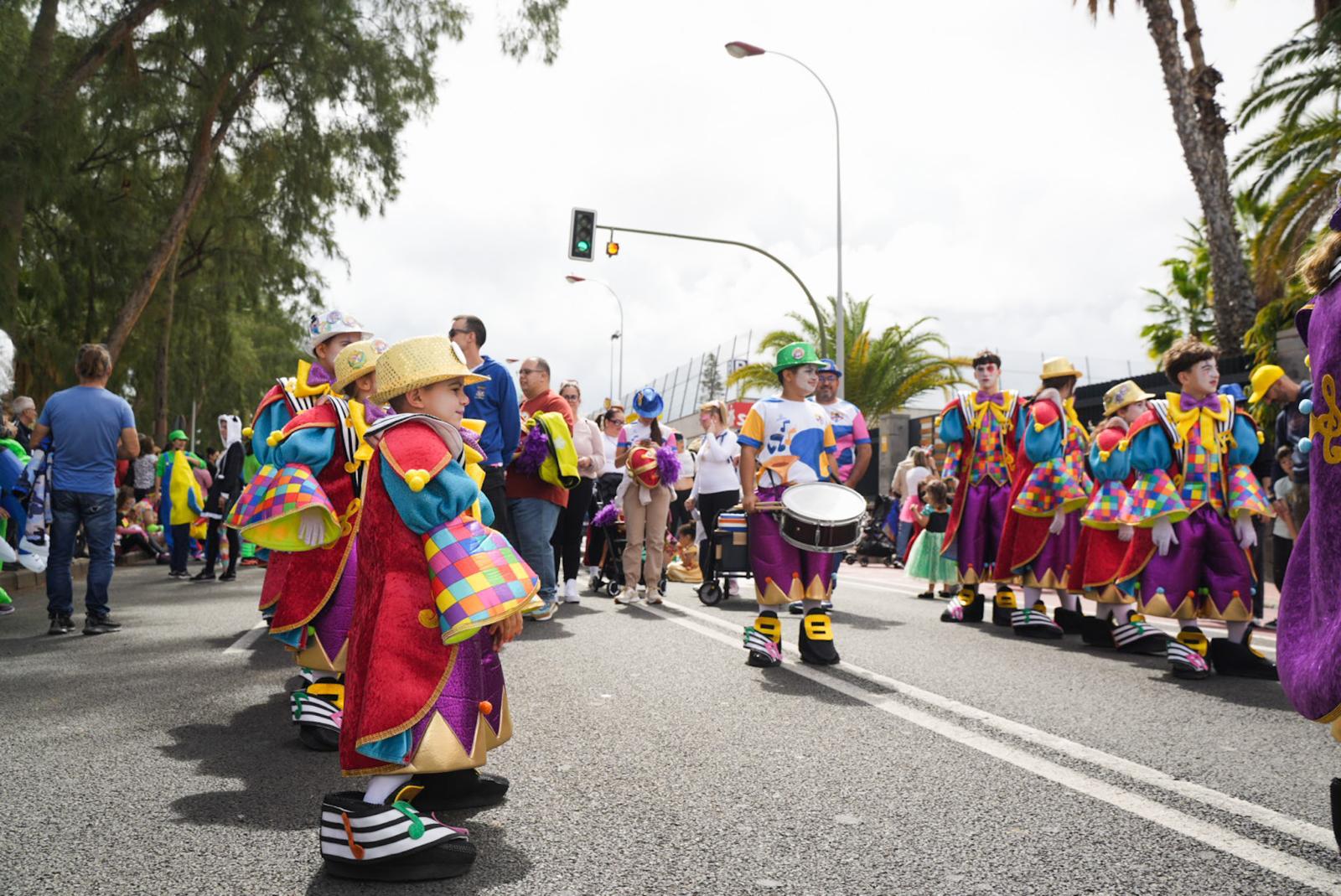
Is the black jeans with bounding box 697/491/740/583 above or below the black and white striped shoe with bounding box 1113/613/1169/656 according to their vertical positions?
above

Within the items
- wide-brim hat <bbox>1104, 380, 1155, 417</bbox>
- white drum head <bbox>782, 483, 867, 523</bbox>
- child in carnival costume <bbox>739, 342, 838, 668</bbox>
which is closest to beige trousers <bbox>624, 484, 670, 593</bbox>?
child in carnival costume <bbox>739, 342, 838, 668</bbox>

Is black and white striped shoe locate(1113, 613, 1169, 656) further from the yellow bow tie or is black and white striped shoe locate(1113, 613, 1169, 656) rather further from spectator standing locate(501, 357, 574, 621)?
spectator standing locate(501, 357, 574, 621)

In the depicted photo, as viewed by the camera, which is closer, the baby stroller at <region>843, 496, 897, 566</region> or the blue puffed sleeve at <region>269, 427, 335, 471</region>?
the blue puffed sleeve at <region>269, 427, 335, 471</region>

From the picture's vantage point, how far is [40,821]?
3.78 meters

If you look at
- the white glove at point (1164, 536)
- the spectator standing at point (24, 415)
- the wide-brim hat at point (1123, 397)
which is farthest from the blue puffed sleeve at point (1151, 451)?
the spectator standing at point (24, 415)

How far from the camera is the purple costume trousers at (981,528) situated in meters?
9.71

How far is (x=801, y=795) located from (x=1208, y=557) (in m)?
3.98

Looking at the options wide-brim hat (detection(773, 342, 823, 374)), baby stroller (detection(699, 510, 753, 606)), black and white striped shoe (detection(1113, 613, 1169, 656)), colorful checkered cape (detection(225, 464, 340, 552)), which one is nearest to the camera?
colorful checkered cape (detection(225, 464, 340, 552))

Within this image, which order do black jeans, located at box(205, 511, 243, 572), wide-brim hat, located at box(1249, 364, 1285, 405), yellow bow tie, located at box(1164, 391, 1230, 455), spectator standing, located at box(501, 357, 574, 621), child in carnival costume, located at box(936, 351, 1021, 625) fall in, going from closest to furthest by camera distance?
wide-brim hat, located at box(1249, 364, 1285, 405) < yellow bow tie, located at box(1164, 391, 1230, 455) < spectator standing, located at box(501, 357, 574, 621) < child in carnival costume, located at box(936, 351, 1021, 625) < black jeans, located at box(205, 511, 243, 572)

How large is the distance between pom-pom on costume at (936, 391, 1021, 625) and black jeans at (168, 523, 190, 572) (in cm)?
999

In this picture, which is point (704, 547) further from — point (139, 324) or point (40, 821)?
point (139, 324)

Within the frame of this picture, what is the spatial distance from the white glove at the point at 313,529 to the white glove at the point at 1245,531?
17.1 feet

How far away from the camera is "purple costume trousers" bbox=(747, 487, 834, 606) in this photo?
7.11 meters

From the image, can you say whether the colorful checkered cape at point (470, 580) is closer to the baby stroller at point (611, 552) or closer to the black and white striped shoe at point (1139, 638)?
the black and white striped shoe at point (1139, 638)
